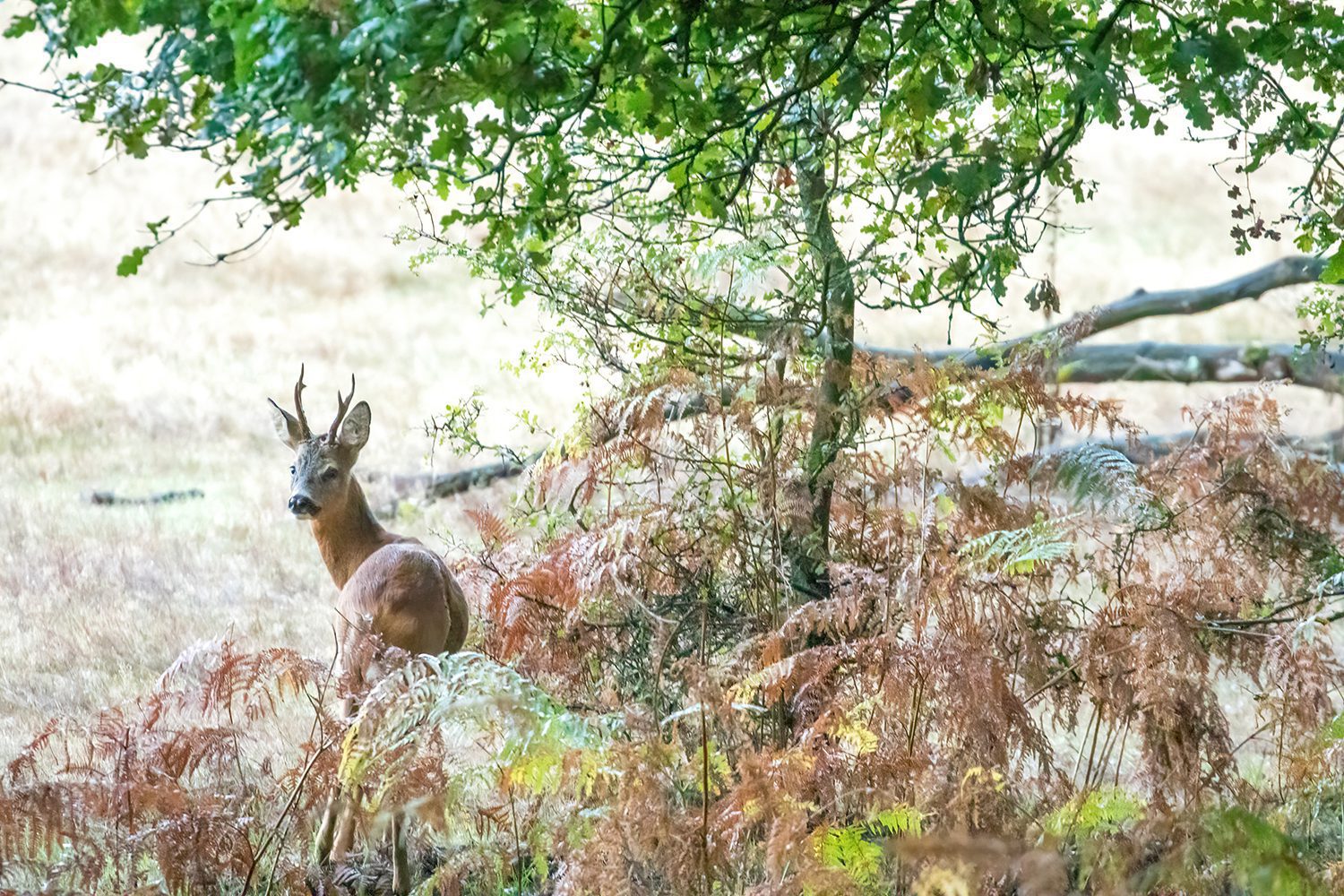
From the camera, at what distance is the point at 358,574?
3.68 meters

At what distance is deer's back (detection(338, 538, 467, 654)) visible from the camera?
356cm

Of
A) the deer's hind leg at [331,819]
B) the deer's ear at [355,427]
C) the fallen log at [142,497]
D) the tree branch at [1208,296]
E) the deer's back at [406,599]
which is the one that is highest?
the tree branch at [1208,296]

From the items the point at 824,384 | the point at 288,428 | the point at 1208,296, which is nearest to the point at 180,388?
the point at 288,428

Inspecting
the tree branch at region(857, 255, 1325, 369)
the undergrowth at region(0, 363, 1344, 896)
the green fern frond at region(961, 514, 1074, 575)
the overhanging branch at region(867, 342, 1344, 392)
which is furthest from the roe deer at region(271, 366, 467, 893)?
the overhanging branch at region(867, 342, 1344, 392)

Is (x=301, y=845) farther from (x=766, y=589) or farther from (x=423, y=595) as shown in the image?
(x=766, y=589)

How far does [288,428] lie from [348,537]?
0.33 m

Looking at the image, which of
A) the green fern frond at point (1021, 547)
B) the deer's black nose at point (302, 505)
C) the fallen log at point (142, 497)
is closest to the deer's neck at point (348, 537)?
the deer's black nose at point (302, 505)

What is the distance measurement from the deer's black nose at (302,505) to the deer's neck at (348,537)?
0.14m

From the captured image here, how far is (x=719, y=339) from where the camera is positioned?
3.82 meters

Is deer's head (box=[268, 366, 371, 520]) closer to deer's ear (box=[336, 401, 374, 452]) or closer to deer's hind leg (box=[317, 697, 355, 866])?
deer's ear (box=[336, 401, 374, 452])

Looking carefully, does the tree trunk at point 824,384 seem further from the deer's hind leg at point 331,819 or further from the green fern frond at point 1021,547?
the deer's hind leg at point 331,819

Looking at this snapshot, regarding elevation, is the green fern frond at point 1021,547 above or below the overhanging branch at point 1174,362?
below

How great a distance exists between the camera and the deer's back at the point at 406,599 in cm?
356

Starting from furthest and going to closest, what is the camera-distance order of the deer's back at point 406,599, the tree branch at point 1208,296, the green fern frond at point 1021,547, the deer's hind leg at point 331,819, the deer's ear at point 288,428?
the tree branch at point 1208,296, the deer's ear at point 288,428, the deer's back at point 406,599, the deer's hind leg at point 331,819, the green fern frond at point 1021,547
